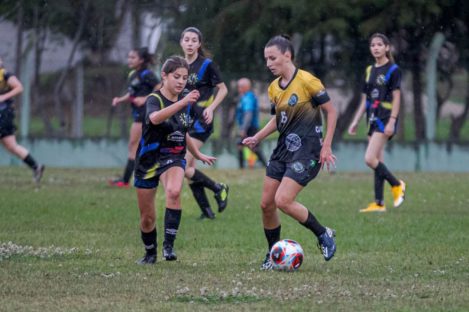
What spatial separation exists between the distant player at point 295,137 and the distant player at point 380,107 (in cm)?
436

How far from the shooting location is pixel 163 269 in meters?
8.21

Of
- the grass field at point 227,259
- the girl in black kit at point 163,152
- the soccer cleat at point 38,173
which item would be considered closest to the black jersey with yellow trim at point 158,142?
the girl in black kit at point 163,152

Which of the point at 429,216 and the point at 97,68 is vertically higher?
A: the point at 97,68

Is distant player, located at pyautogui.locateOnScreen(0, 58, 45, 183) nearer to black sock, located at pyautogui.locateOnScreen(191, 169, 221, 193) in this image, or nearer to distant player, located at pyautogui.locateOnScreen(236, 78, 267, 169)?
black sock, located at pyautogui.locateOnScreen(191, 169, 221, 193)

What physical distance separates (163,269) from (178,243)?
1852 mm

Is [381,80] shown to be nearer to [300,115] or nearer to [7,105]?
[300,115]

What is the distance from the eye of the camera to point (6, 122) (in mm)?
15367

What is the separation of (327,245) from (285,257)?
0.46 meters

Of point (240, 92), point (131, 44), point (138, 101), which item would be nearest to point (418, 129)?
point (240, 92)

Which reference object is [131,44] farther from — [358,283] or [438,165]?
[358,283]

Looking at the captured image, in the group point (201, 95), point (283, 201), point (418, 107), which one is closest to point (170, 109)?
point (283, 201)

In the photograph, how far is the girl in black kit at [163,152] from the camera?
8383 millimetres

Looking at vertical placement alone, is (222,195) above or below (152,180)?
below

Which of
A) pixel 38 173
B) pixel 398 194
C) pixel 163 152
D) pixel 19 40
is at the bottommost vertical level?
pixel 38 173
